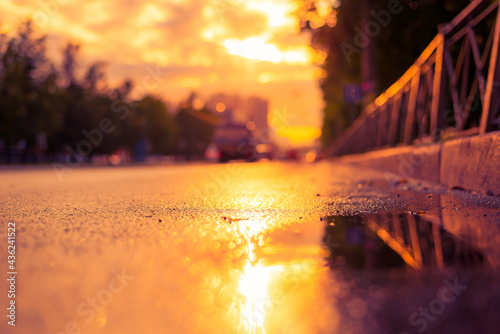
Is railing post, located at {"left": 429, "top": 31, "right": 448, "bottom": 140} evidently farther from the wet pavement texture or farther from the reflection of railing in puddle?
the reflection of railing in puddle

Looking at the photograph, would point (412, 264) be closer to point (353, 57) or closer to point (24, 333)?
point (24, 333)

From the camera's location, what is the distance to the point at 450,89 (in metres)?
7.51

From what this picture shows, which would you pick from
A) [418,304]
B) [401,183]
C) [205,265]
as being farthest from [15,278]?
[401,183]

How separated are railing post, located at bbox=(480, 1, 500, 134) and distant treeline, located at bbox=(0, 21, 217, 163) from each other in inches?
1126

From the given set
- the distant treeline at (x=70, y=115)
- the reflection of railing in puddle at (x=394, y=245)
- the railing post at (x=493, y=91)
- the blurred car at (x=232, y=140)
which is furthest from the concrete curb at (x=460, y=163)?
the distant treeline at (x=70, y=115)

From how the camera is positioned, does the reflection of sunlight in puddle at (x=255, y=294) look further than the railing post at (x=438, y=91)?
No

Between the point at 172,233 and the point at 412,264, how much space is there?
1536 mm

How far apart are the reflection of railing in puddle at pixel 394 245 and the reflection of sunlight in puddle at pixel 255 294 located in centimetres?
33

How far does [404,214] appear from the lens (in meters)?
4.00

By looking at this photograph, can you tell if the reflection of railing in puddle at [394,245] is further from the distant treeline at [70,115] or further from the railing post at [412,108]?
the distant treeline at [70,115]

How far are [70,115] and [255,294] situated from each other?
48452 mm

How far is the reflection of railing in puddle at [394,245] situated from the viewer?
89.4 inches

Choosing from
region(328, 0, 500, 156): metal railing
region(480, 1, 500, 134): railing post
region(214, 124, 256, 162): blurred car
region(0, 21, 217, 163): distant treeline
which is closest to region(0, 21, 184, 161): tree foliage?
region(0, 21, 217, 163): distant treeline

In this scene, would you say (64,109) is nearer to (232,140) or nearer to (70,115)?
(70,115)
